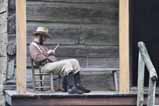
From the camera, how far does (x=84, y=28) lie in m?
11.2

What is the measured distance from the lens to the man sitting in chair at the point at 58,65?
31.1 feet

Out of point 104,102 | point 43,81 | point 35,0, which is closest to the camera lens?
point 104,102

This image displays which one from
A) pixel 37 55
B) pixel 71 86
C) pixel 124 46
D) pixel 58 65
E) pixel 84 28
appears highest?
pixel 84 28

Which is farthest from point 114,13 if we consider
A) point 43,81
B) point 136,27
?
point 43,81

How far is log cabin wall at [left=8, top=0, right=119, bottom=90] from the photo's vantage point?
1101 cm

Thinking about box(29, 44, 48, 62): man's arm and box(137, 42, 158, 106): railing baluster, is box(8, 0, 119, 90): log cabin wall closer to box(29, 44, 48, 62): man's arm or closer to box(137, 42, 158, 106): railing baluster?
box(29, 44, 48, 62): man's arm

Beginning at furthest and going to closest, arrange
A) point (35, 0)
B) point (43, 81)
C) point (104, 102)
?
point (35, 0) → point (43, 81) → point (104, 102)

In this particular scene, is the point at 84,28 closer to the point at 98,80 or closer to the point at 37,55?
the point at 98,80

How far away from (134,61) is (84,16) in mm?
1230

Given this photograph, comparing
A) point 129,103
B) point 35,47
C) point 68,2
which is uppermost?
point 68,2

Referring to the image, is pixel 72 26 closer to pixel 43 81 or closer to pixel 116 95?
pixel 43 81

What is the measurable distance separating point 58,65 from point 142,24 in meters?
2.27

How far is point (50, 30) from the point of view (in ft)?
36.1

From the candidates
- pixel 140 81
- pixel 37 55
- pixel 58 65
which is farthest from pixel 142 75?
pixel 37 55
